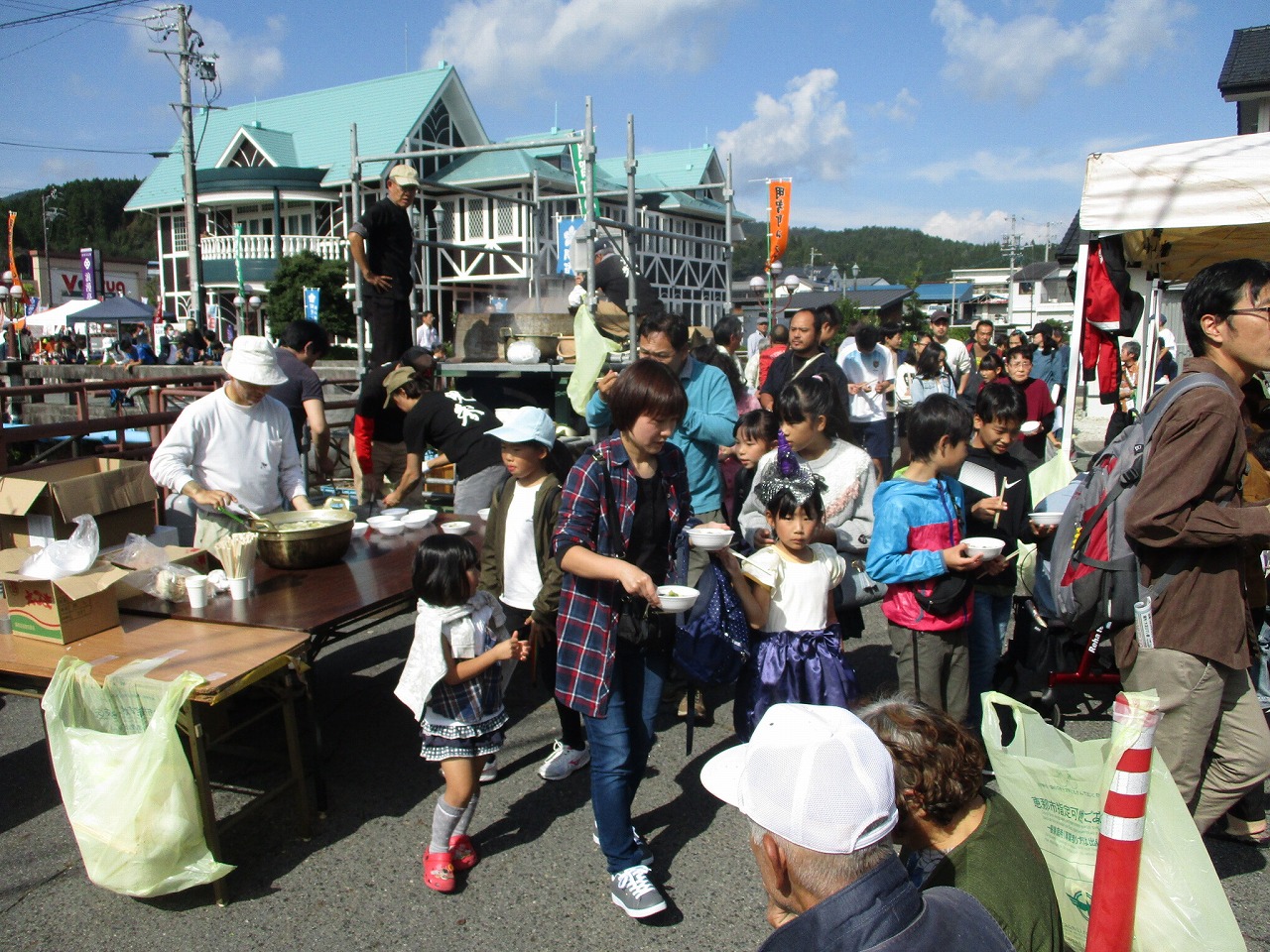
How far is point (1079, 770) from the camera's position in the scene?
7.06 ft

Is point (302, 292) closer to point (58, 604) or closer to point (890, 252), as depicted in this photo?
point (58, 604)

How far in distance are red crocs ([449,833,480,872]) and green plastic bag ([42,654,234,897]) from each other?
0.77 metres

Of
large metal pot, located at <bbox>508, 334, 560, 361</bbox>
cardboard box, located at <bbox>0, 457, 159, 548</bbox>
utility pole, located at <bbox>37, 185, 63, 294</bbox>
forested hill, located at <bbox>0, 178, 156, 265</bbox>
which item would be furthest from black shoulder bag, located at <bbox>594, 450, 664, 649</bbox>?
forested hill, located at <bbox>0, 178, 156, 265</bbox>

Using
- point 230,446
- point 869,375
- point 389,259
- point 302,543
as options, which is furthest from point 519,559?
point 869,375

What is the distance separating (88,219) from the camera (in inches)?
3339

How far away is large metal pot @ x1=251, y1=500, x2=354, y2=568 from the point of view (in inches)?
157

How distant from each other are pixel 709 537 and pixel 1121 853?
59.2 inches

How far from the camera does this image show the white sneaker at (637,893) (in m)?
2.82

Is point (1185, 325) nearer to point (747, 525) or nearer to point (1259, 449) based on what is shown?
point (1259, 449)

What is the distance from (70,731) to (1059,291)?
8034 cm

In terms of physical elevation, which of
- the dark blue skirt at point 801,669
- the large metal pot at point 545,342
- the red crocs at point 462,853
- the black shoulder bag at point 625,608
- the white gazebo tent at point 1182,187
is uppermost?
the white gazebo tent at point 1182,187

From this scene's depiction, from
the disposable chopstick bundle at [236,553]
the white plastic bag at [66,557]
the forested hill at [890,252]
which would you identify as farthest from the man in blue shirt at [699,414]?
the forested hill at [890,252]

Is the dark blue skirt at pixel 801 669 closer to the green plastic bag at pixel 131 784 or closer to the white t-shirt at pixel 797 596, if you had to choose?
the white t-shirt at pixel 797 596

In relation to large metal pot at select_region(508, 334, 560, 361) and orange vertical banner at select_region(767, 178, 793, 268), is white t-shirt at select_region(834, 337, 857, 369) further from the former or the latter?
orange vertical banner at select_region(767, 178, 793, 268)
